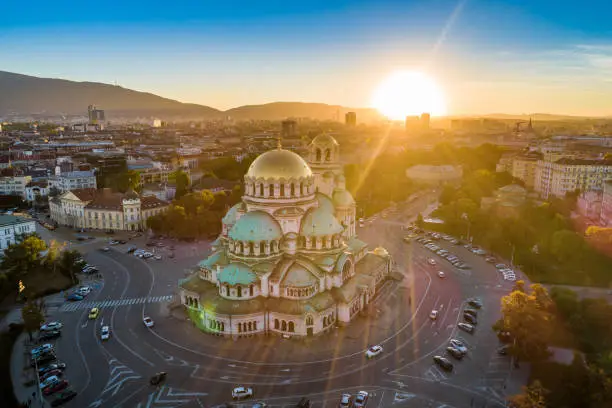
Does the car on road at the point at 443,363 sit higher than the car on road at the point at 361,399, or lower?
higher

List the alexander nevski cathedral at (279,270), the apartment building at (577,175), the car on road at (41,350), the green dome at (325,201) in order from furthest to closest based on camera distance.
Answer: the apartment building at (577,175) < the green dome at (325,201) < the alexander nevski cathedral at (279,270) < the car on road at (41,350)

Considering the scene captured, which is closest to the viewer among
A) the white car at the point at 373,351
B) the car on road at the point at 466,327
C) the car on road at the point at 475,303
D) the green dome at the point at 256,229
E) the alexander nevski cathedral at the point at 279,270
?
the white car at the point at 373,351

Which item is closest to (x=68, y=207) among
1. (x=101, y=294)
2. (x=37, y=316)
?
(x=101, y=294)

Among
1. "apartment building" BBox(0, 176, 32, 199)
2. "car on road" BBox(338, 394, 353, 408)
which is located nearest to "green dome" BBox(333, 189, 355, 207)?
"car on road" BBox(338, 394, 353, 408)

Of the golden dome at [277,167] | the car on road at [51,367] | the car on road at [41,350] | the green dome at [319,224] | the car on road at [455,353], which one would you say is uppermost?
the golden dome at [277,167]

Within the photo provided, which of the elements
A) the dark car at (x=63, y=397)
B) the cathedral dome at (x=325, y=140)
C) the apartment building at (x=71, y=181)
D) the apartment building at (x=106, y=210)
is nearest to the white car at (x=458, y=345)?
the cathedral dome at (x=325, y=140)

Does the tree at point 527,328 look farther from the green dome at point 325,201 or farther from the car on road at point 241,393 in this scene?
the car on road at point 241,393

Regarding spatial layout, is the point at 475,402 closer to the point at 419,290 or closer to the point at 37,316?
the point at 419,290
